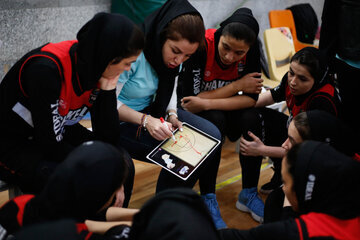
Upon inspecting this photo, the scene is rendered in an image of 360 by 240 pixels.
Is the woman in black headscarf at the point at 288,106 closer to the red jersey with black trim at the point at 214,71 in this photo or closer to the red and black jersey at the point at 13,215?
the red jersey with black trim at the point at 214,71

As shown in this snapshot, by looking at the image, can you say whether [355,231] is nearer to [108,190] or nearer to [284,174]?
[284,174]

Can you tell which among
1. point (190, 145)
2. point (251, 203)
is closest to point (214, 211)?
point (251, 203)

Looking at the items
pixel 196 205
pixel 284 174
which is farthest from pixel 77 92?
pixel 284 174

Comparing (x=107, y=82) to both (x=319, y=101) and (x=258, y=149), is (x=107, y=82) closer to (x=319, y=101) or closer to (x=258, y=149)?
(x=258, y=149)

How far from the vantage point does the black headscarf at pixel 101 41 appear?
4.49 feet

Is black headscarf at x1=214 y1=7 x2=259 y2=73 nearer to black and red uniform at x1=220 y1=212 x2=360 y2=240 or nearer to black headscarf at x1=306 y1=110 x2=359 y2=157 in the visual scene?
black headscarf at x1=306 y1=110 x2=359 y2=157

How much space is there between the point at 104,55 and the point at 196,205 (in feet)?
2.35

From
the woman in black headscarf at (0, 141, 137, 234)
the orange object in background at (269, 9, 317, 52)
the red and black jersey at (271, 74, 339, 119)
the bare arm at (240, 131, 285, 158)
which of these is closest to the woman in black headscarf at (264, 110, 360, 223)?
the red and black jersey at (271, 74, 339, 119)

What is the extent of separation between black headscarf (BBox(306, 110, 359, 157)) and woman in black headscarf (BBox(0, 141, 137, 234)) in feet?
3.05

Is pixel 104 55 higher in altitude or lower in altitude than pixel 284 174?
higher

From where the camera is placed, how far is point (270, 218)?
5.46ft

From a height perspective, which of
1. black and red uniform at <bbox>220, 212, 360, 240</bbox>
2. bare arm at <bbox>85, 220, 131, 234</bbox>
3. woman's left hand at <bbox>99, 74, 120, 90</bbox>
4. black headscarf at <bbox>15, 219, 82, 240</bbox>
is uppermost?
black headscarf at <bbox>15, 219, 82, 240</bbox>

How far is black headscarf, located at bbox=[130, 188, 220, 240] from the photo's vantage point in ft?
3.02

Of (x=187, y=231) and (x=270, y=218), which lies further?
(x=270, y=218)
